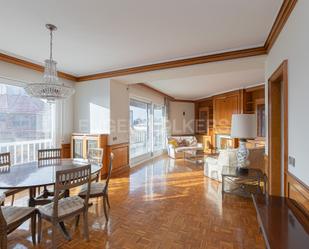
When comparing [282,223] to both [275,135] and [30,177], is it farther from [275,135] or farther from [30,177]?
[30,177]

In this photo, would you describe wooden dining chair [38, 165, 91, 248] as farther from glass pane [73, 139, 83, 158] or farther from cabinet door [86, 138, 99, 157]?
glass pane [73, 139, 83, 158]

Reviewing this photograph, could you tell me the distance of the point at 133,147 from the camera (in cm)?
604

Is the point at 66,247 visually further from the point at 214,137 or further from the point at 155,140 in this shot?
the point at 214,137

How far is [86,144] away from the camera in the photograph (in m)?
4.39

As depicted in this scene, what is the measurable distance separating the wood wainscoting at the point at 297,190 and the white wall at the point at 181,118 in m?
6.63

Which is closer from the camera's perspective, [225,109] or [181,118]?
[225,109]

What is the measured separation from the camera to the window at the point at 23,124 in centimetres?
348

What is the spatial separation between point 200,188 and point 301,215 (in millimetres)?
2440

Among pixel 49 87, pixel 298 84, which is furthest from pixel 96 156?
pixel 298 84

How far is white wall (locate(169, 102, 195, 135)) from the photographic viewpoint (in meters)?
8.65

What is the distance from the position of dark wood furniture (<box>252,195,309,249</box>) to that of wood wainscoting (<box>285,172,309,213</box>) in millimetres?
54

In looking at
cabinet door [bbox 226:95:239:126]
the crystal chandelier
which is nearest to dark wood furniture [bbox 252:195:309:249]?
the crystal chandelier

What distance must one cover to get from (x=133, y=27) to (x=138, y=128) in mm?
4241

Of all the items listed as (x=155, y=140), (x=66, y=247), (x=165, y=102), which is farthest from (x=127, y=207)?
(x=165, y=102)
